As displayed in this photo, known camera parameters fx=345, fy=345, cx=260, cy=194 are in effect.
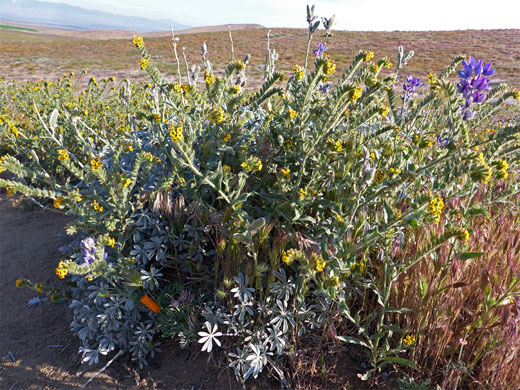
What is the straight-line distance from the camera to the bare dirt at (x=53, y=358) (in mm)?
1694

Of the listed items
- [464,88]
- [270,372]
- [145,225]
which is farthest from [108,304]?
[464,88]

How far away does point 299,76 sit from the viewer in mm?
1854

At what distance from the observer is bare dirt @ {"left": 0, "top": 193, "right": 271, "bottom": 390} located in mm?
1694

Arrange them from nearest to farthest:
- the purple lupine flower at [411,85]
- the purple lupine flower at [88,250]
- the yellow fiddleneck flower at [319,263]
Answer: the yellow fiddleneck flower at [319,263] < the purple lupine flower at [88,250] < the purple lupine flower at [411,85]

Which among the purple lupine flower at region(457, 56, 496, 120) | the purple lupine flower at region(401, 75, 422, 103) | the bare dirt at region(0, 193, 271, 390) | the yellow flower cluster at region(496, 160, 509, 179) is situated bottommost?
the bare dirt at region(0, 193, 271, 390)

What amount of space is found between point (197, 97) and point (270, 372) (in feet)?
4.43

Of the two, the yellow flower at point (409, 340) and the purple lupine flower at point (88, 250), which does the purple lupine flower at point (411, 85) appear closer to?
the yellow flower at point (409, 340)

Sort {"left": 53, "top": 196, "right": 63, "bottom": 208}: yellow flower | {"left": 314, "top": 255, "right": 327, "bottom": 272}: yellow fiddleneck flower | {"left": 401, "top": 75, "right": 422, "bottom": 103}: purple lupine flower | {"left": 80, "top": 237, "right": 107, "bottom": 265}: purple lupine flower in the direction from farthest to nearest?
{"left": 401, "top": 75, "right": 422, "bottom": 103}: purple lupine flower → {"left": 53, "top": 196, "right": 63, "bottom": 208}: yellow flower → {"left": 80, "top": 237, "right": 107, "bottom": 265}: purple lupine flower → {"left": 314, "top": 255, "right": 327, "bottom": 272}: yellow fiddleneck flower

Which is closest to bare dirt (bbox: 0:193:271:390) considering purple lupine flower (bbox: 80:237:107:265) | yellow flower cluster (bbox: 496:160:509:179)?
purple lupine flower (bbox: 80:237:107:265)

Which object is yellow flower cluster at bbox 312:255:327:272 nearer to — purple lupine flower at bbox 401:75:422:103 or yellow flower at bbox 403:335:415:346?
yellow flower at bbox 403:335:415:346

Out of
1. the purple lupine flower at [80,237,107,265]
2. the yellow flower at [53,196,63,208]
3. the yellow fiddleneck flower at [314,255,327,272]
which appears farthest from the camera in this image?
the yellow flower at [53,196,63,208]

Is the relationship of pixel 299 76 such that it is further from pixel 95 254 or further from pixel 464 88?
pixel 95 254

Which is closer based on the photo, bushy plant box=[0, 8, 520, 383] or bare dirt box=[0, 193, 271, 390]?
bushy plant box=[0, 8, 520, 383]

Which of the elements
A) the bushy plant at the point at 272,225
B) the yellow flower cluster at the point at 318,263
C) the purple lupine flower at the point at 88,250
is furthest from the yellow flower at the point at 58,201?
the yellow flower cluster at the point at 318,263
